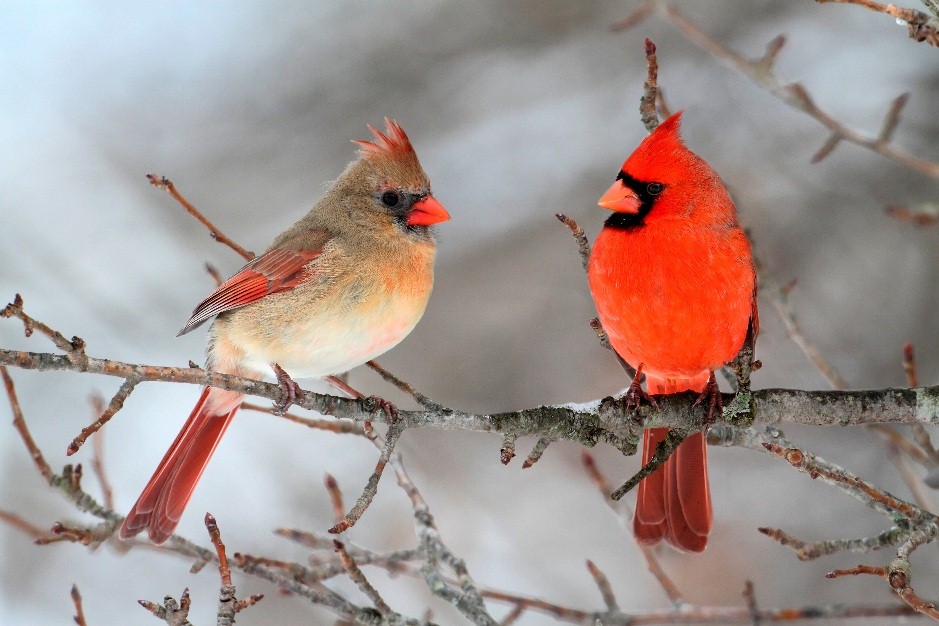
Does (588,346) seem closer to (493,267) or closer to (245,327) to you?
(493,267)

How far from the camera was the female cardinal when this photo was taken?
2.88m

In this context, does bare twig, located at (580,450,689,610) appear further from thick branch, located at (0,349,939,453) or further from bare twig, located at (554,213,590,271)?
bare twig, located at (554,213,590,271)

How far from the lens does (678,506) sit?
3.32m

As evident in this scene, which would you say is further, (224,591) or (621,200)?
(621,200)

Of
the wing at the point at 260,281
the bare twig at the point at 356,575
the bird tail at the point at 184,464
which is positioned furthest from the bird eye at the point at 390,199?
the bare twig at the point at 356,575

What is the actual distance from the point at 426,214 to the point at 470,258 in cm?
226

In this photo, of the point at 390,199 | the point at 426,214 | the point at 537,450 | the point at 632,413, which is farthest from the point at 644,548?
the point at 390,199

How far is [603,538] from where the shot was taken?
18.2 ft

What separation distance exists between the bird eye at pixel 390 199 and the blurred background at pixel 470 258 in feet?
6.71

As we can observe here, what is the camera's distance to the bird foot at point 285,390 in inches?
103

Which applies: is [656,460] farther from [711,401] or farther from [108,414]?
[108,414]

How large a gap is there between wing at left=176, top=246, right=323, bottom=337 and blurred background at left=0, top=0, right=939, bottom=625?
6.80 ft

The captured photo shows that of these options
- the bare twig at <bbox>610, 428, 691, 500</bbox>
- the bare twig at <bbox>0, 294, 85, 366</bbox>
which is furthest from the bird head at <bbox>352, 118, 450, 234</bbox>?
the bare twig at <bbox>0, 294, 85, 366</bbox>

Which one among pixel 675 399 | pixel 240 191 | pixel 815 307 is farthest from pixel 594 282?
pixel 240 191
